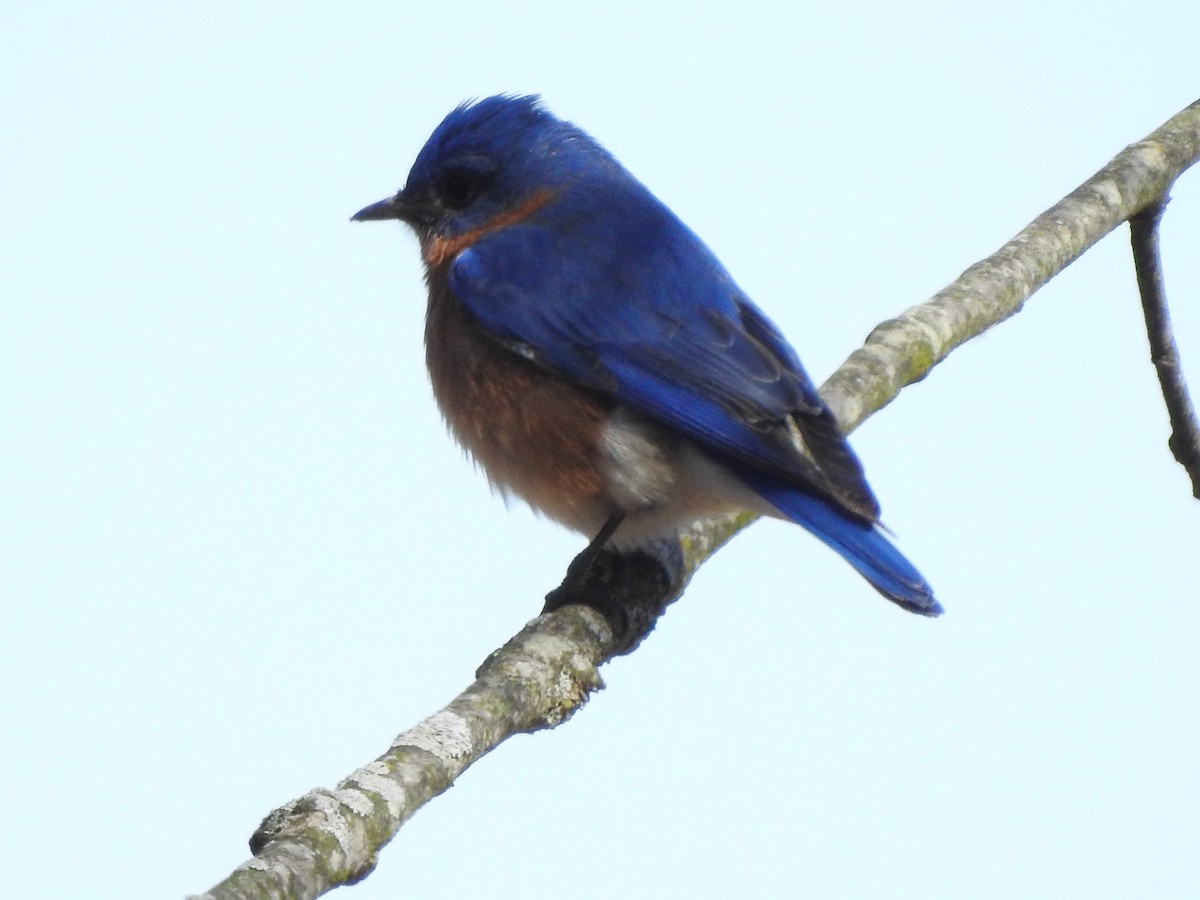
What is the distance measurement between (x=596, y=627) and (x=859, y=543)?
0.90 meters

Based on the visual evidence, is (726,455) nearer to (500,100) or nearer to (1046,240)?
(1046,240)

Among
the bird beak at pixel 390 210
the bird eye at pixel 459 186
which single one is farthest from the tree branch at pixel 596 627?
the bird beak at pixel 390 210

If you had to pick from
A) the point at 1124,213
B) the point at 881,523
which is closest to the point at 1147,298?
the point at 1124,213

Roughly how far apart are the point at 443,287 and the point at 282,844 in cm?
345

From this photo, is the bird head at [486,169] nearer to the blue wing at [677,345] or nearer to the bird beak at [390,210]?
the bird beak at [390,210]

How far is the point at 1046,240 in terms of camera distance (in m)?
6.07

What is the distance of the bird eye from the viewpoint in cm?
649

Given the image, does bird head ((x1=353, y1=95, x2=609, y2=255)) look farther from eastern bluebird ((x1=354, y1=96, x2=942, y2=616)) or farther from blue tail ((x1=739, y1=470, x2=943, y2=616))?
blue tail ((x1=739, y1=470, x2=943, y2=616))

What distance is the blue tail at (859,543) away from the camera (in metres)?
4.73

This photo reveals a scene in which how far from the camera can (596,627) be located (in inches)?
193

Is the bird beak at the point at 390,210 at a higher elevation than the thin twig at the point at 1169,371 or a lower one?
higher

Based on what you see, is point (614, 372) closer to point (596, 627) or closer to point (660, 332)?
point (660, 332)

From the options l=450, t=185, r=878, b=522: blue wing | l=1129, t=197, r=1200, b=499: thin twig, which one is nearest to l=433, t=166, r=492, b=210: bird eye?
l=450, t=185, r=878, b=522: blue wing

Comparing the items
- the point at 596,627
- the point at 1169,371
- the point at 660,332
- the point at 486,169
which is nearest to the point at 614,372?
the point at 660,332
